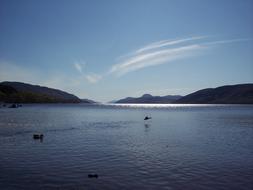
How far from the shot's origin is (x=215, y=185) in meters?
19.1

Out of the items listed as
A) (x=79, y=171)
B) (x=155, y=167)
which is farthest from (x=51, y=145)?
(x=155, y=167)

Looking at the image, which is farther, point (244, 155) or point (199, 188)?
point (244, 155)

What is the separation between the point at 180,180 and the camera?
19984mm

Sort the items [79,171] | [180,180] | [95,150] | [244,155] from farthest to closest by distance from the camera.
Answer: [95,150] → [244,155] → [79,171] → [180,180]

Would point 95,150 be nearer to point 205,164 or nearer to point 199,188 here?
point 205,164

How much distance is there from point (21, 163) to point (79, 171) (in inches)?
271

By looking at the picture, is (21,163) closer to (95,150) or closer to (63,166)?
(63,166)

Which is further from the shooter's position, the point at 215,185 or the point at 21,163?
the point at 21,163

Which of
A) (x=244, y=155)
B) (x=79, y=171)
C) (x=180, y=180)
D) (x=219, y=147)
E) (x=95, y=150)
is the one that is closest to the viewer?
(x=180, y=180)

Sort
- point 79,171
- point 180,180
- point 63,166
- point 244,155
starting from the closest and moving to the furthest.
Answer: point 180,180 < point 79,171 < point 63,166 < point 244,155

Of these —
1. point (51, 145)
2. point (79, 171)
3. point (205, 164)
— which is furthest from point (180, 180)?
point (51, 145)

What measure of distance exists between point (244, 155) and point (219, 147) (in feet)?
17.6

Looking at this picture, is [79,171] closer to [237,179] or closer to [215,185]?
[215,185]

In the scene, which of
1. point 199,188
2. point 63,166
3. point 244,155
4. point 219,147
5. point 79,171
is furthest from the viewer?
point 219,147
